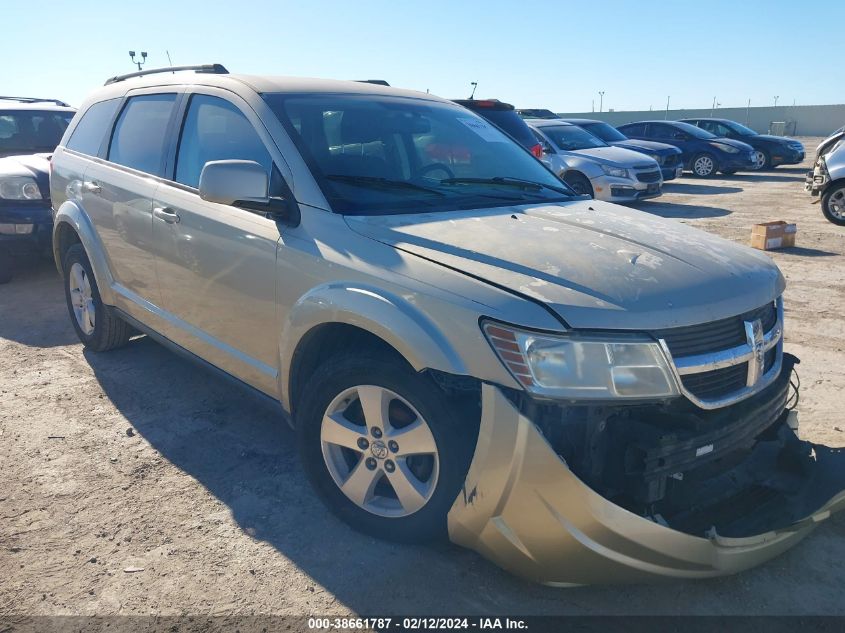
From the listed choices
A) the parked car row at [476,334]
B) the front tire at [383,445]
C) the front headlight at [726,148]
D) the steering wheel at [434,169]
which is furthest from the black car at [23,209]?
the front headlight at [726,148]

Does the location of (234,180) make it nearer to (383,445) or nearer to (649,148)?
(383,445)

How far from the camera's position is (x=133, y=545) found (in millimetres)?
2725

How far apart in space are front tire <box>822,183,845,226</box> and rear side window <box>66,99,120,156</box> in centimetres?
1005

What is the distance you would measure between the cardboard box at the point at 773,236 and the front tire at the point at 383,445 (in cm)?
703

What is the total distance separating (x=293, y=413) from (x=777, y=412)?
6.46ft

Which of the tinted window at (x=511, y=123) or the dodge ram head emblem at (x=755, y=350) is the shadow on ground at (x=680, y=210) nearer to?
the tinted window at (x=511, y=123)

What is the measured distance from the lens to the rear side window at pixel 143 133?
380cm

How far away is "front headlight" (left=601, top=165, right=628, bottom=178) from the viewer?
11.8 metres

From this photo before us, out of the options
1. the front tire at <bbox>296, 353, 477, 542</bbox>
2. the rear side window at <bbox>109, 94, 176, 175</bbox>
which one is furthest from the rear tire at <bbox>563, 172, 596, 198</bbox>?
the front tire at <bbox>296, 353, 477, 542</bbox>

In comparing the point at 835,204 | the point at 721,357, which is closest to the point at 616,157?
the point at 835,204

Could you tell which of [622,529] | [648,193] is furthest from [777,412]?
[648,193]

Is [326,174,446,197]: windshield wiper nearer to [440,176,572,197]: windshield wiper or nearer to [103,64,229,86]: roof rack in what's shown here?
[440,176,572,197]: windshield wiper

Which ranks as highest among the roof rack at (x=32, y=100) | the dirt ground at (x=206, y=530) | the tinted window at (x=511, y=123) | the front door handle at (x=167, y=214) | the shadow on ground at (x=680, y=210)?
the roof rack at (x=32, y=100)

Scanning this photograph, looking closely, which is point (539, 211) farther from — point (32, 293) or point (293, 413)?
point (32, 293)
